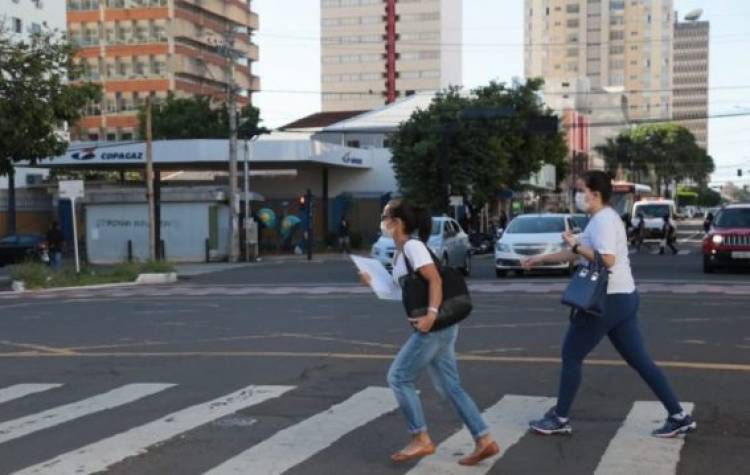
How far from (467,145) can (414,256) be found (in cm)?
4185

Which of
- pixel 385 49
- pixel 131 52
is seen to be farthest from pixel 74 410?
pixel 385 49

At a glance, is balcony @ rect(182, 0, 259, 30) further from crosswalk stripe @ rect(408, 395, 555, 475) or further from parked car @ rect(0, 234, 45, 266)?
crosswalk stripe @ rect(408, 395, 555, 475)

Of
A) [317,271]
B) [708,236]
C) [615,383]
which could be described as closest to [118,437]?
[615,383]

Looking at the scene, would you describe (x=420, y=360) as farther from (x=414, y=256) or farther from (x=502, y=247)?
(x=502, y=247)

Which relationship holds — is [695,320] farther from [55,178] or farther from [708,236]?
[55,178]

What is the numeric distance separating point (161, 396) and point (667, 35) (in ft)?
561

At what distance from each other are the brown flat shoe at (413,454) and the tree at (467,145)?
40.0 m

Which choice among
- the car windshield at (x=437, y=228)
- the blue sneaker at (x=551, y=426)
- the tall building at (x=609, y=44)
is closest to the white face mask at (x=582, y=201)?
the blue sneaker at (x=551, y=426)

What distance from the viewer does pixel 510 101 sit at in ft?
164

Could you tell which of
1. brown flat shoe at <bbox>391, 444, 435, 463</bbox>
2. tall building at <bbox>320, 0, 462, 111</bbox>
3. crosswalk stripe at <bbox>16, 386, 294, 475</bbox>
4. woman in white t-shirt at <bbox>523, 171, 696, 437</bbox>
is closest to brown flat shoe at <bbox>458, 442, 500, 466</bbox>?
brown flat shoe at <bbox>391, 444, 435, 463</bbox>

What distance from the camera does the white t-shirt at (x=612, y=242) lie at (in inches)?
272

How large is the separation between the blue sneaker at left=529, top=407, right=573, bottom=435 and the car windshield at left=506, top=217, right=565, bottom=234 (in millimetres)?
17787

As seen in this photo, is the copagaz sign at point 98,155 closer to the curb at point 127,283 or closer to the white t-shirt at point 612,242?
the curb at point 127,283

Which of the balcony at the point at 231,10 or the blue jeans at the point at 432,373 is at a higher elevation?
the balcony at the point at 231,10
